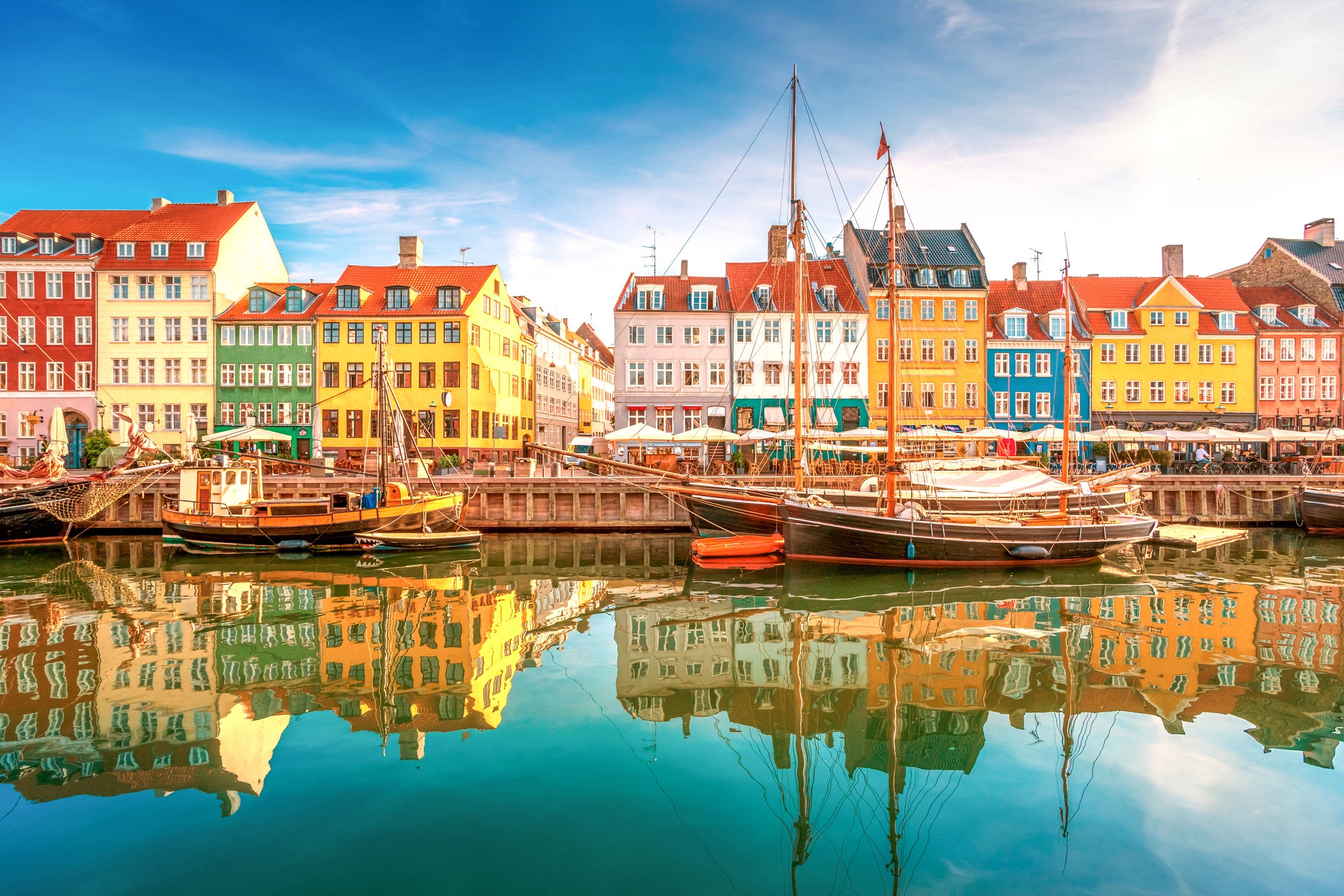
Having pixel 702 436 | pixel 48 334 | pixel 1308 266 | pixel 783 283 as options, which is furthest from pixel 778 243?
pixel 48 334

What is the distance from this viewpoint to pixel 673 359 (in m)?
46.5

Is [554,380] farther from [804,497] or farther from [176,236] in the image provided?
[804,497]

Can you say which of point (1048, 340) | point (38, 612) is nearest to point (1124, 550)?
point (1048, 340)

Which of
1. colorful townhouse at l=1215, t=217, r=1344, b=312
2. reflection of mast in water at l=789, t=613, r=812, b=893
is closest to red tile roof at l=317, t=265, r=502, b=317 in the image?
reflection of mast in water at l=789, t=613, r=812, b=893

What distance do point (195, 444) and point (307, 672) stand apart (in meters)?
23.0

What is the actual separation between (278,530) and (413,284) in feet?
84.3

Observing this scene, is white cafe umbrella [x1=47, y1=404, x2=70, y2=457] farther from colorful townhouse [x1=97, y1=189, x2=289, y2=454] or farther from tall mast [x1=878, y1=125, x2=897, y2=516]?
tall mast [x1=878, y1=125, x2=897, y2=516]

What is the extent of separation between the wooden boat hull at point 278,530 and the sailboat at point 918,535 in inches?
584

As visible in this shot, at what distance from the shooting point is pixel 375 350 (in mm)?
45406

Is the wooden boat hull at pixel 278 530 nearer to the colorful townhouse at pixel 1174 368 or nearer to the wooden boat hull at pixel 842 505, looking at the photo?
the wooden boat hull at pixel 842 505

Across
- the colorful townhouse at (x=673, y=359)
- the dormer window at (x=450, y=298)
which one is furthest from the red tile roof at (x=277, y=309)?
the colorful townhouse at (x=673, y=359)

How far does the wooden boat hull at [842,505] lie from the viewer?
979 inches

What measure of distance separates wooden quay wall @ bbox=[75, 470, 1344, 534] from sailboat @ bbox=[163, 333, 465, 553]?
4.48 metres

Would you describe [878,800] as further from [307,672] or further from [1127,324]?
[1127,324]
